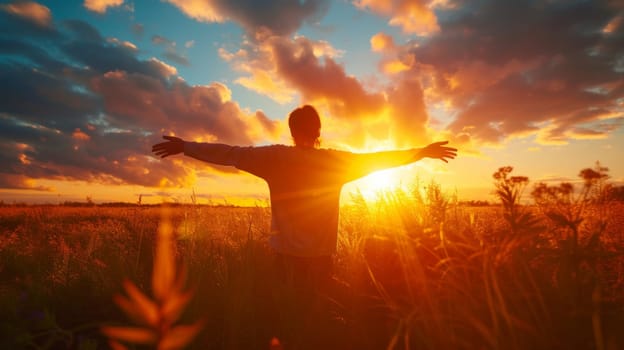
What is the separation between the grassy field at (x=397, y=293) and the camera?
1.75 m

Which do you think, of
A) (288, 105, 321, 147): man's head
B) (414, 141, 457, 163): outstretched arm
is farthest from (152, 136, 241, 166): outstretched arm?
(414, 141, 457, 163): outstretched arm

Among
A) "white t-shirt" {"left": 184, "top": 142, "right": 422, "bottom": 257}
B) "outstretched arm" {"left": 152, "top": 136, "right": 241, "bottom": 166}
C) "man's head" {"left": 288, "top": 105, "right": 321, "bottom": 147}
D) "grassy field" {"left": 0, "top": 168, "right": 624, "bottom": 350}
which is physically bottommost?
"grassy field" {"left": 0, "top": 168, "right": 624, "bottom": 350}

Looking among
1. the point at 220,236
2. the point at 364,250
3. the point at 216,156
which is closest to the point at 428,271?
the point at 364,250

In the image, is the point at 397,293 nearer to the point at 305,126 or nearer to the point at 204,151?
the point at 305,126

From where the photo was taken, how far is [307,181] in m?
3.87

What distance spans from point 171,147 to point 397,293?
9.62 ft

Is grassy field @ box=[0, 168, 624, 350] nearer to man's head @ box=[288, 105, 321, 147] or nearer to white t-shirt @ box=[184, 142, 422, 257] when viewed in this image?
white t-shirt @ box=[184, 142, 422, 257]

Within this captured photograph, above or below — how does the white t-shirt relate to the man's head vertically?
below

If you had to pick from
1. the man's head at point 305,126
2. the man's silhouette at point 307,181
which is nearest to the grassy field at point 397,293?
the man's silhouette at point 307,181

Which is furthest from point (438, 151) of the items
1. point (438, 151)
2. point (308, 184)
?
point (308, 184)

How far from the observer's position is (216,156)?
4156mm

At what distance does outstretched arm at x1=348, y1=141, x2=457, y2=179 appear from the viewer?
365 cm

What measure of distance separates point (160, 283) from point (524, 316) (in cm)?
188

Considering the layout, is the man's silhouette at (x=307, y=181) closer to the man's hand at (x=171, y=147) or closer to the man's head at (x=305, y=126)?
the man's head at (x=305, y=126)
